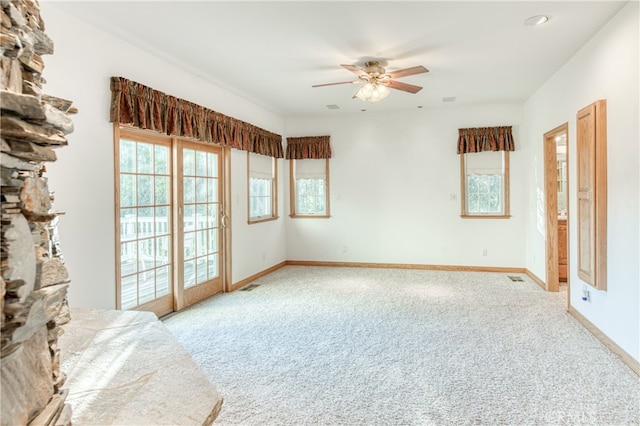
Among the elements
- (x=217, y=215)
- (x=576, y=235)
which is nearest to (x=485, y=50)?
(x=576, y=235)

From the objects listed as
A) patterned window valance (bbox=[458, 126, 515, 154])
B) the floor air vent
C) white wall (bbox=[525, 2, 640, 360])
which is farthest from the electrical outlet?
the floor air vent

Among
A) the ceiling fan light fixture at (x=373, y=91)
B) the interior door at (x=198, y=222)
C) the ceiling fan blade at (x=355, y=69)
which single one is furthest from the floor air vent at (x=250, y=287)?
the ceiling fan blade at (x=355, y=69)

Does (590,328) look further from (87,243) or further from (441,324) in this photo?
(87,243)

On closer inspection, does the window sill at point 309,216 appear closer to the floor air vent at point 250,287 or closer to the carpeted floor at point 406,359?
the floor air vent at point 250,287

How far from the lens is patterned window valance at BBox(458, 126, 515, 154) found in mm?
Answer: 6379

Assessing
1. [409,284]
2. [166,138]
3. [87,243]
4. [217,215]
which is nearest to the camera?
[87,243]

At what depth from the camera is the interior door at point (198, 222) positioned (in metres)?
4.52

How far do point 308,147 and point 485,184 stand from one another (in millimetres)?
3159

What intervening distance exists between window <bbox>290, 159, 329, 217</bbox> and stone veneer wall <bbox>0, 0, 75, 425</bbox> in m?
6.25

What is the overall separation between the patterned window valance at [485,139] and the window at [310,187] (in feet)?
7.87

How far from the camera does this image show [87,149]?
3.23 meters

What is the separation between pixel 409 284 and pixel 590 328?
7.95 ft

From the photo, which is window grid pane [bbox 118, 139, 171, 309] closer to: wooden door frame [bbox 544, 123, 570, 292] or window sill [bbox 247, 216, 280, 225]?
window sill [bbox 247, 216, 280, 225]

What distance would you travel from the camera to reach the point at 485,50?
402 centimetres
